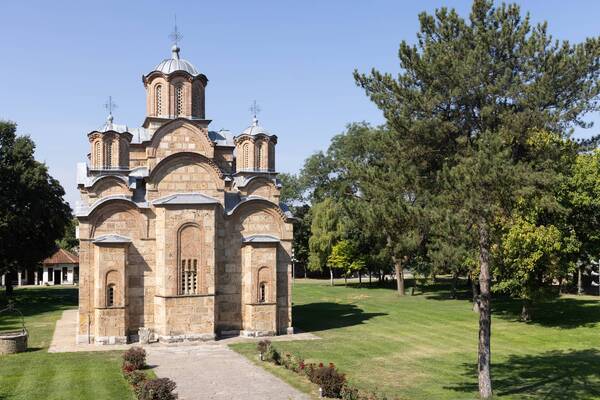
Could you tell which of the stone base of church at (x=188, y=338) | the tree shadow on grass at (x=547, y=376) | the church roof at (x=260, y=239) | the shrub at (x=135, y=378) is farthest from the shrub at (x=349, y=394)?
the church roof at (x=260, y=239)

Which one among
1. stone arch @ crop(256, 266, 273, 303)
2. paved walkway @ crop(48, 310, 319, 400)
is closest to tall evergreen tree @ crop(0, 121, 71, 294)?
paved walkway @ crop(48, 310, 319, 400)

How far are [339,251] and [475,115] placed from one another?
3848 cm

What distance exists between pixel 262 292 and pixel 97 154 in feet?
37.5

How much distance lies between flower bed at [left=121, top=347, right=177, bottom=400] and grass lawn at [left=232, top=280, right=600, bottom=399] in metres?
4.37

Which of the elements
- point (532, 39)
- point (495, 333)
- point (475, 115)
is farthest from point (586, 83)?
point (495, 333)

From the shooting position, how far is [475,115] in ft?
55.9

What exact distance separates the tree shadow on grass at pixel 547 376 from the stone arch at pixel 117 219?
15377mm

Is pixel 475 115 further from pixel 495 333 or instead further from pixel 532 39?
pixel 495 333

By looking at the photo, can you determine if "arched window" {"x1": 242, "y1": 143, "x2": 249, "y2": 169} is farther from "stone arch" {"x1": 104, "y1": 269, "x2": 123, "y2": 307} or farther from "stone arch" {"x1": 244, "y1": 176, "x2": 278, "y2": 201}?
"stone arch" {"x1": 104, "y1": 269, "x2": 123, "y2": 307}

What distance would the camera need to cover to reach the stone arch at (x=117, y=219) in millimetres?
26203

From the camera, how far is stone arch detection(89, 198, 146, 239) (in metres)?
26.2

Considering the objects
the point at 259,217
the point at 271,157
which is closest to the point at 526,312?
the point at 259,217

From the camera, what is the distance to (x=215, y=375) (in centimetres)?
1958

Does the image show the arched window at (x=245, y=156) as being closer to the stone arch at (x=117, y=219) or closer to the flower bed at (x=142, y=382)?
the stone arch at (x=117, y=219)
